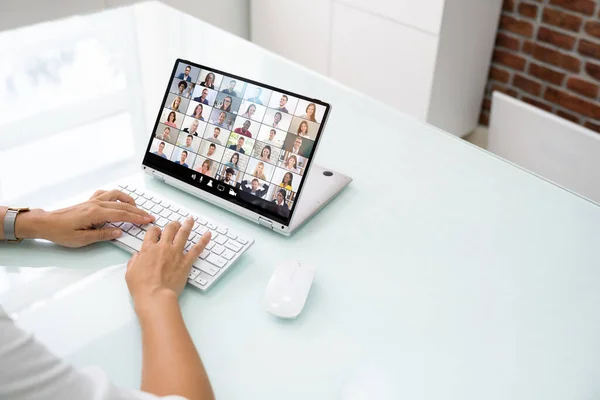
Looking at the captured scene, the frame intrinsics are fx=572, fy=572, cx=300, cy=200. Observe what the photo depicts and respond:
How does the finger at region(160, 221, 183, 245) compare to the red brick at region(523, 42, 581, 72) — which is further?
the red brick at region(523, 42, 581, 72)

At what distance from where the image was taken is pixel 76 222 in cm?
98

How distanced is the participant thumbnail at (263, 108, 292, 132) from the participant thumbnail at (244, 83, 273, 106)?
0.02 metres

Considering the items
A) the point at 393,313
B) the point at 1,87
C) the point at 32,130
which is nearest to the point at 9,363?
the point at 393,313

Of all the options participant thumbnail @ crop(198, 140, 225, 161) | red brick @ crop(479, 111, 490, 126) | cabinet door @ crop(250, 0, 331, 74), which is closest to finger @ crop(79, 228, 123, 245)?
participant thumbnail @ crop(198, 140, 225, 161)

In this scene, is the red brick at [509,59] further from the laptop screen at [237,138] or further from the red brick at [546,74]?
the laptop screen at [237,138]

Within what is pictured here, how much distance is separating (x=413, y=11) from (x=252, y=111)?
1.52 meters

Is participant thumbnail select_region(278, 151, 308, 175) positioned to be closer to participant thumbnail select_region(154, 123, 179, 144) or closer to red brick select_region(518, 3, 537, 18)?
participant thumbnail select_region(154, 123, 179, 144)

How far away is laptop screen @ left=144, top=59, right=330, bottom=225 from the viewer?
1009mm

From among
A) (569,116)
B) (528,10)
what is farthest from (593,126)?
(528,10)

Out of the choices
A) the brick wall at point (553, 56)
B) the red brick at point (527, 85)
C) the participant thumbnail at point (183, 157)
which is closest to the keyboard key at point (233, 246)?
the participant thumbnail at point (183, 157)

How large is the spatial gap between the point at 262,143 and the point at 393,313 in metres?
0.38

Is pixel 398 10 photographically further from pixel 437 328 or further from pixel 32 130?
pixel 437 328

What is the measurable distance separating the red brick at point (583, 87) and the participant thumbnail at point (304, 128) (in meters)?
1.81

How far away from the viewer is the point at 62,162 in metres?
1.20
